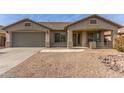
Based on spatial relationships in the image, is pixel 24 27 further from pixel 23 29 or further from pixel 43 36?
pixel 43 36

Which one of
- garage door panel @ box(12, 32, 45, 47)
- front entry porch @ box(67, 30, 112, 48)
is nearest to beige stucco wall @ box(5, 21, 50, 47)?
garage door panel @ box(12, 32, 45, 47)

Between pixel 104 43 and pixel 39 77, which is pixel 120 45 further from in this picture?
pixel 39 77

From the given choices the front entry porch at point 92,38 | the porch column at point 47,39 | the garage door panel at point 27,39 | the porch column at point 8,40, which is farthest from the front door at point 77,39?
the porch column at point 8,40

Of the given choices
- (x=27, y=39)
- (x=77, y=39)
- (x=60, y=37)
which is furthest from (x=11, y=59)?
(x=77, y=39)

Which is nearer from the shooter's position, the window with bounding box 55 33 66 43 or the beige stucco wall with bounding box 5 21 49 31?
the beige stucco wall with bounding box 5 21 49 31

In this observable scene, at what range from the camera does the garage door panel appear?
96.1 ft

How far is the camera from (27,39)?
29281 mm

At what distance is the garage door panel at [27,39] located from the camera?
29.3 m

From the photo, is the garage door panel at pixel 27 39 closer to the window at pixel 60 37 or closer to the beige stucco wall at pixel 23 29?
the beige stucco wall at pixel 23 29

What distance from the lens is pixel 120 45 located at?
21.1 metres

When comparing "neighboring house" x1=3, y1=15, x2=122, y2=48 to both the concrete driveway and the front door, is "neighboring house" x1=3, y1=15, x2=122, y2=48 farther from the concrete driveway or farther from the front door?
the concrete driveway
